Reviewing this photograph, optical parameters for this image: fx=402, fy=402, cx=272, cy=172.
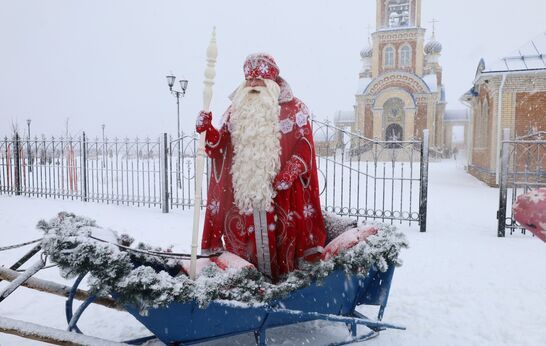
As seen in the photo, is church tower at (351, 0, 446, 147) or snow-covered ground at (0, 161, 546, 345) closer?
snow-covered ground at (0, 161, 546, 345)

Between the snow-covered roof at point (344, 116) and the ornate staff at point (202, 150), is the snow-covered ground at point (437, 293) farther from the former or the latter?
the snow-covered roof at point (344, 116)

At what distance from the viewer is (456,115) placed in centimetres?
4541

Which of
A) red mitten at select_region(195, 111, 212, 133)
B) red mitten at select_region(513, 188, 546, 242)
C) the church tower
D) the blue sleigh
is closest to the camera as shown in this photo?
red mitten at select_region(513, 188, 546, 242)

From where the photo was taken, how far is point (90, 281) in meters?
2.21

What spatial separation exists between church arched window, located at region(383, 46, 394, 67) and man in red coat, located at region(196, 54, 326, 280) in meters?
31.5

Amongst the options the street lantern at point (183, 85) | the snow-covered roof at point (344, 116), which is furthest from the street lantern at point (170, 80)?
the snow-covered roof at point (344, 116)

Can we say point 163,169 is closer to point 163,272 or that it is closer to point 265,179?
point 265,179

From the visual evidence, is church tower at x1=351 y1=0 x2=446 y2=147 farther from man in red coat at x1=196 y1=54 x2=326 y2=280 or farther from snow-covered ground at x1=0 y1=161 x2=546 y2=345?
man in red coat at x1=196 y1=54 x2=326 y2=280

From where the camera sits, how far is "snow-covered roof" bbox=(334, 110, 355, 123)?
43.8m

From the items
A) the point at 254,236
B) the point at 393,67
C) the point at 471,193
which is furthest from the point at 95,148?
the point at 393,67

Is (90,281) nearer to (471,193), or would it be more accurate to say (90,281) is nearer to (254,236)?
(254,236)

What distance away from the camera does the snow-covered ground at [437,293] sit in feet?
10.1

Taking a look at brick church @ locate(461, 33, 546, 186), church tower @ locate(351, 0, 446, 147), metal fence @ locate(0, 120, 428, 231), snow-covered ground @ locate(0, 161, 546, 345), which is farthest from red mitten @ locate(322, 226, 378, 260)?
church tower @ locate(351, 0, 446, 147)

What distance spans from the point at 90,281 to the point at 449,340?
2.55 m
